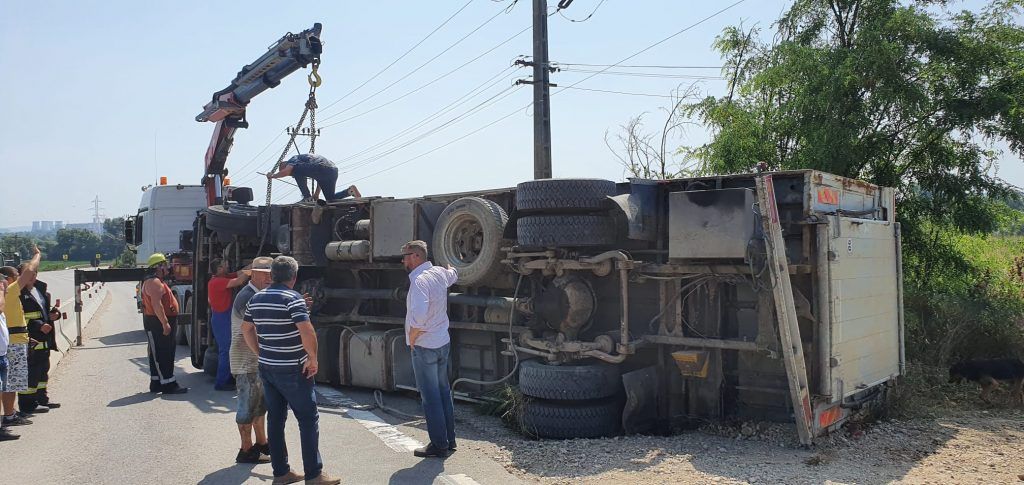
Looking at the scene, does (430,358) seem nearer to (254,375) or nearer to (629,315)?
(254,375)

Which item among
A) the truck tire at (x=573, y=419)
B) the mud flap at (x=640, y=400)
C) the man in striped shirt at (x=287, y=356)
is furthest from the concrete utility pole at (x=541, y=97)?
the man in striped shirt at (x=287, y=356)

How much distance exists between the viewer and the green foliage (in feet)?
33.9

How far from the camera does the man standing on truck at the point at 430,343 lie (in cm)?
625

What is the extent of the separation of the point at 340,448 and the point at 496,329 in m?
2.31

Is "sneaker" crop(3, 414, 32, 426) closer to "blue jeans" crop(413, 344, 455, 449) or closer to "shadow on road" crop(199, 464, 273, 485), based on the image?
"shadow on road" crop(199, 464, 273, 485)

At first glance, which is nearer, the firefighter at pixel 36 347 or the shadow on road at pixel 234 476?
the shadow on road at pixel 234 476

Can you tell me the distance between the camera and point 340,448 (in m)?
6.63

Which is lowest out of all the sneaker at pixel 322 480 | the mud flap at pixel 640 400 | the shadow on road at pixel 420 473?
the shadow on road at pixel 420 473

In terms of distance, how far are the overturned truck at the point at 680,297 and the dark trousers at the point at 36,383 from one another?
434 cm

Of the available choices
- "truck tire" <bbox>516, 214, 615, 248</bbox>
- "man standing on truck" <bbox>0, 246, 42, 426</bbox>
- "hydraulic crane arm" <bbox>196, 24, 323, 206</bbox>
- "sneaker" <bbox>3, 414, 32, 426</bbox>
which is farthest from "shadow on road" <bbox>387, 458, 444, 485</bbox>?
"hydraulic crane arm" <bbox>196, 24, 323, 206</bbox>

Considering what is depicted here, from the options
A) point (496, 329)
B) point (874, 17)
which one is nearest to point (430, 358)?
point (496, 329)

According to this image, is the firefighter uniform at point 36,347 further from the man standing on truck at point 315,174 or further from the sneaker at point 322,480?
the sneaker at point 322,480

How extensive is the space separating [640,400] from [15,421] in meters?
5.97

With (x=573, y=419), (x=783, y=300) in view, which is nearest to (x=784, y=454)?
(x=783, y=300)
